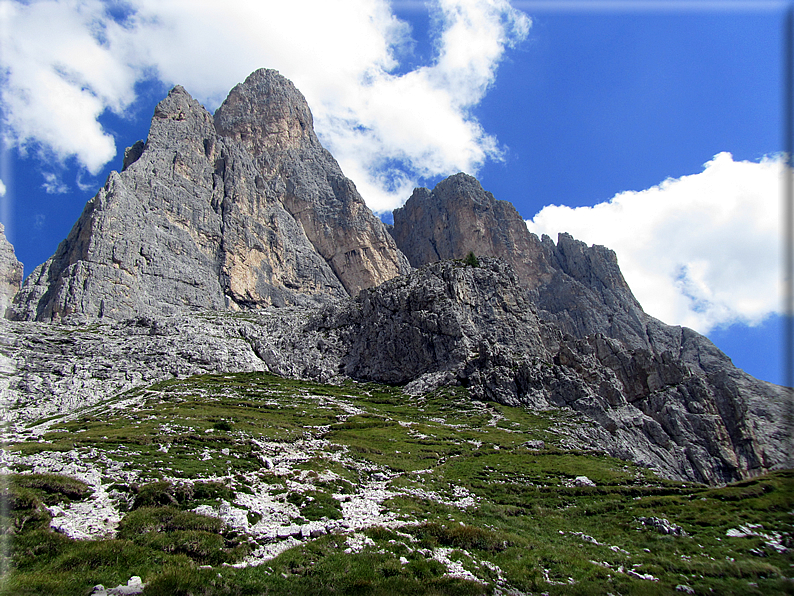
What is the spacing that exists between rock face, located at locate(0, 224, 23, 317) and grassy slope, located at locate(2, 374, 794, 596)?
457ft

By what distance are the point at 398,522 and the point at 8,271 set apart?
195589mm

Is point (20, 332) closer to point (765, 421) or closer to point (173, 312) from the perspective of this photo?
point (173, 312)

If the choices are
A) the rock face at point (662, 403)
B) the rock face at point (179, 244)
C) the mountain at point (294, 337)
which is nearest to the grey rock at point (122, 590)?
the mountain at point (294, 337)

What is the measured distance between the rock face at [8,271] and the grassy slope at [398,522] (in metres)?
139

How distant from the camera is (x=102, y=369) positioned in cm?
8562

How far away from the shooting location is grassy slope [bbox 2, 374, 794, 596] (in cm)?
1478

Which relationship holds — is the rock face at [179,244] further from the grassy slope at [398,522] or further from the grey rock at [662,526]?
the grey rock at [662,526]

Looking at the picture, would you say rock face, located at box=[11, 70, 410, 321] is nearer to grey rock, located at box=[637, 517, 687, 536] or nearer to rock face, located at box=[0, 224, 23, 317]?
rock face, located at box=[0, 224, 23, 317]

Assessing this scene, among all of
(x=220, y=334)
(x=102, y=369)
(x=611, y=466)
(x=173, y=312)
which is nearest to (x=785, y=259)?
(x=611, y=466)

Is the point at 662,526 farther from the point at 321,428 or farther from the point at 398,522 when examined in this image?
the point at 321,428

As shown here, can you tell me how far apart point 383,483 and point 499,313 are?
97496 mm

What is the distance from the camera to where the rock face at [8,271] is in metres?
150

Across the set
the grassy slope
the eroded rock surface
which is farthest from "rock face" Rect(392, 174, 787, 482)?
the grassy slope

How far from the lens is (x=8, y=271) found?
156000 millimetres
